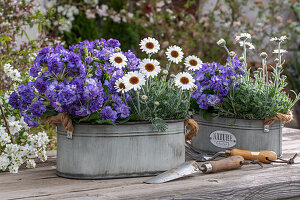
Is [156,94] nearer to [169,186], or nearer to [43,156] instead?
[169,186]

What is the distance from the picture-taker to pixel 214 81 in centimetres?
153

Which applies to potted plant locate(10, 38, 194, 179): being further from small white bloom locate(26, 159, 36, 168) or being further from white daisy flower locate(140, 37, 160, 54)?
small white bloom locate(26, 159, 36, 168)

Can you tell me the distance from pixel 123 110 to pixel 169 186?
263 mm

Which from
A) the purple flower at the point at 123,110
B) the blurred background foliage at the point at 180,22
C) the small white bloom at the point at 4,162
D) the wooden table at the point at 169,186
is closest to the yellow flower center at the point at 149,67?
the purple flower at the point at 123,110

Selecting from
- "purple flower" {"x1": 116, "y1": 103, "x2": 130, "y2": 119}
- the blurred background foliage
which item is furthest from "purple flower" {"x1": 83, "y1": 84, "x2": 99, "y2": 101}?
the blurred background foliage

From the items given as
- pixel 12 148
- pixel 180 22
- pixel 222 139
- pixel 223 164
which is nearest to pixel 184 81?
pixel 223 164

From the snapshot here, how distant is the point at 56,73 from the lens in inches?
48.4

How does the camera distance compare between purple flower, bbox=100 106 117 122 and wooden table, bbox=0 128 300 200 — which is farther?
purple flower, bbox=100 106 117 122

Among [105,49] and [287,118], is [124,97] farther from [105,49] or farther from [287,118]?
[287,118]

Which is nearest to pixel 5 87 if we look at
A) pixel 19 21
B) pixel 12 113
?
pixel 19 21

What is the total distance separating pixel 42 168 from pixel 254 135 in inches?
31.0

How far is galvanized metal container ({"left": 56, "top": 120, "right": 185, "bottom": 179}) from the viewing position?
1262 millimetres

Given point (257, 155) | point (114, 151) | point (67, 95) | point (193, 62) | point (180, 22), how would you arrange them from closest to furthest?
point (67, 95)
point (114, 151)
point (193, 62)
point (257, 155)
point (180, 22)

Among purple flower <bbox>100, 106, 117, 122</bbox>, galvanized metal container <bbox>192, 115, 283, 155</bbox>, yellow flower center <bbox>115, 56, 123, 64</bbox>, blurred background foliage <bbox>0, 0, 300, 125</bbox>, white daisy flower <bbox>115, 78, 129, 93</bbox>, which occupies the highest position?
blurred background foliage <bbox>0, 0, 300, 125</bbox>
